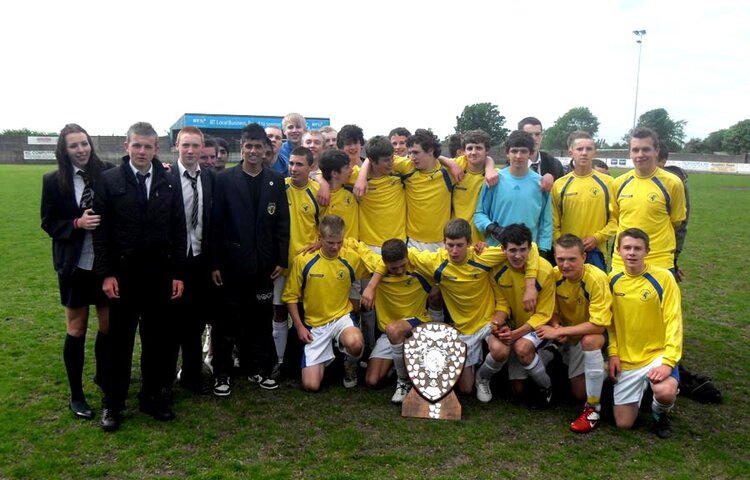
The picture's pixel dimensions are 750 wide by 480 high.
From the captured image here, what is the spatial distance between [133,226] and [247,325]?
1455 millimetres

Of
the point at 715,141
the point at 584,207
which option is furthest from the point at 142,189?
the point at 715,141

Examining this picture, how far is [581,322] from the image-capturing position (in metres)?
4.70

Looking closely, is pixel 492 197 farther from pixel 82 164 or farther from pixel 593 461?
pixel 82 164

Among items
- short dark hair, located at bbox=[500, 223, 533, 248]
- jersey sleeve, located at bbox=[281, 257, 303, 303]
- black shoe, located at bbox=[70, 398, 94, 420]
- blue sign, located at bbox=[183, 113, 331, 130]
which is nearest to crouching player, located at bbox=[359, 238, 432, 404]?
jersey sleeve, located at bbox=[281, 257, 303, 303]

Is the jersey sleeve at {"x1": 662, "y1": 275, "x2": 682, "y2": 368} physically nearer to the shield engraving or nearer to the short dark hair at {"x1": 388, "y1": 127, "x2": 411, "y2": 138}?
the shield engraving

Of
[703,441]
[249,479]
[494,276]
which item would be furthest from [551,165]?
[249,479]

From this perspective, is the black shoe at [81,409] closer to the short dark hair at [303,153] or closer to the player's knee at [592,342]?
the short dark hair at [303,153]

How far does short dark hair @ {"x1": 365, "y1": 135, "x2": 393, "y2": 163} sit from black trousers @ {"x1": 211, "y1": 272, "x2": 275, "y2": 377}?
1503mm

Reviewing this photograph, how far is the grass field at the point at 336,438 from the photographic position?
3.55 meters

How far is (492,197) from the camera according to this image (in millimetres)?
5230

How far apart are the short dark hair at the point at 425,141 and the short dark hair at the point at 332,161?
695 mm

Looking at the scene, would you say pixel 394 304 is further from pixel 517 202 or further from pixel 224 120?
pixel 224 120

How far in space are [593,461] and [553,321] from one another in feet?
4.23

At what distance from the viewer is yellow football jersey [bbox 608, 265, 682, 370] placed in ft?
13.9
